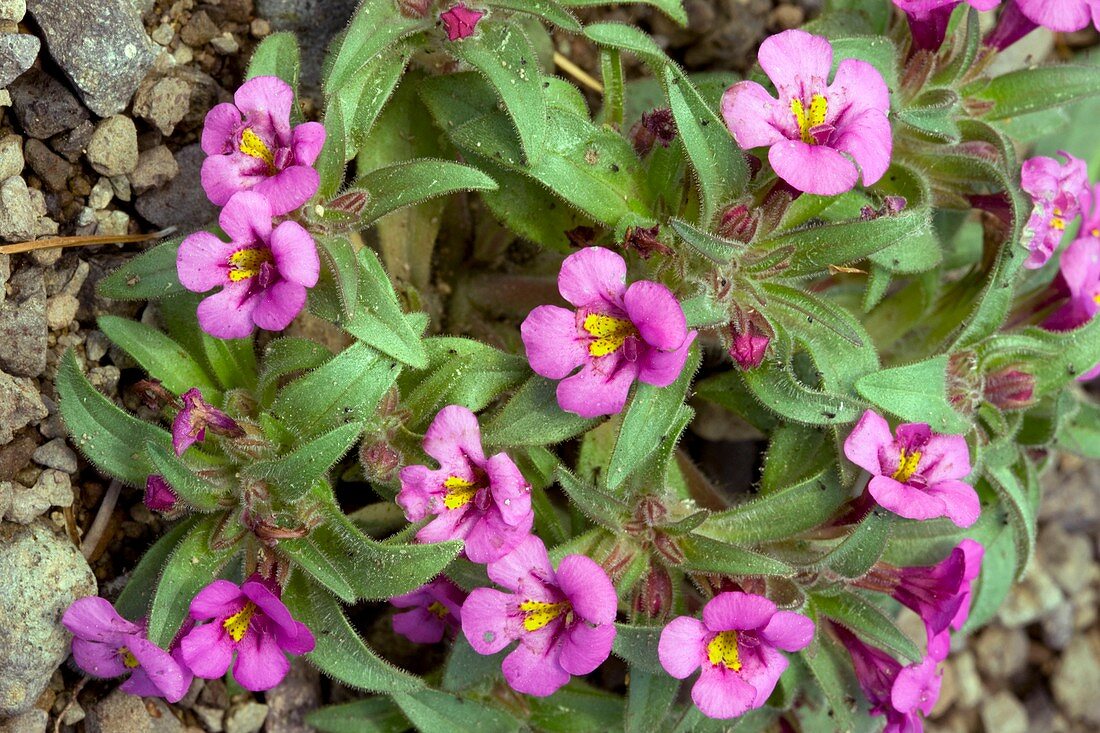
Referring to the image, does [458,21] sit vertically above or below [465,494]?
above

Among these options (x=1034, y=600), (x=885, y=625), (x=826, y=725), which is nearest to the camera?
(x=885, y=625)

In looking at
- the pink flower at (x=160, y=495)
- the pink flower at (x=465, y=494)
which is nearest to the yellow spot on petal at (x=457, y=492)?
the pink flower at (x=465, y=494)

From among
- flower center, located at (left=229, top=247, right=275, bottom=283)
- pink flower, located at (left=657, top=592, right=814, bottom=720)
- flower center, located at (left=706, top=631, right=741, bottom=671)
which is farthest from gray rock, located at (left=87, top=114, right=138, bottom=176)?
flower center, located at (left=706, top=631, right=741, bottom=671)

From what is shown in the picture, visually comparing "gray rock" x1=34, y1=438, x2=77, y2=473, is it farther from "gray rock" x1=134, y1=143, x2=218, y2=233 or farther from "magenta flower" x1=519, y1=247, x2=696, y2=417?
"magenta flower" x1=519, y1=247, x2=696, y2=417

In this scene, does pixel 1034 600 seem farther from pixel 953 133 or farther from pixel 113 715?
pixel 113 715

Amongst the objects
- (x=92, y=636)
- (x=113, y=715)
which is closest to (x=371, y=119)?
(x=92, y=636)

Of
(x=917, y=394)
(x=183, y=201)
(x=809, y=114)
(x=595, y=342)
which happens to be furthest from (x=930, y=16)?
(x=183, y=201)

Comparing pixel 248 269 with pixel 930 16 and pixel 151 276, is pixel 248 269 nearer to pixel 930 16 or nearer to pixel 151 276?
pixel 151 276
